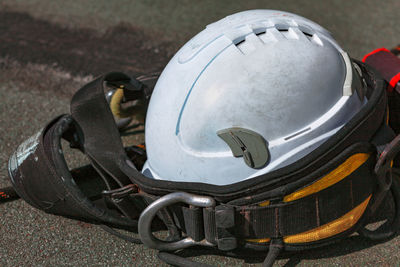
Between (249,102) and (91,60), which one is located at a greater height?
(249,102)

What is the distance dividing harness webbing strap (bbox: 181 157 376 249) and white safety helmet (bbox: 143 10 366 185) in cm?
10

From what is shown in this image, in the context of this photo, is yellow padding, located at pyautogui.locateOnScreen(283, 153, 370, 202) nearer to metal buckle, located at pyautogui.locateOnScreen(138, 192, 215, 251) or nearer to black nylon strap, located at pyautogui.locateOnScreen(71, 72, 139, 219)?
metal buckle, located at pyautogui.locateOnScreen(138, 192, 215, 251)

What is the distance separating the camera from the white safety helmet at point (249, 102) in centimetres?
129

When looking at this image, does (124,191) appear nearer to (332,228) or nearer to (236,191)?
(236,191)

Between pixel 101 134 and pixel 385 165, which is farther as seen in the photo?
pixel 101 134

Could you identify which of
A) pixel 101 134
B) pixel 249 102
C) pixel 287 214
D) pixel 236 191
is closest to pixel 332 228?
pixel 287 214

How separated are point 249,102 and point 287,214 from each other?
34 centimetres

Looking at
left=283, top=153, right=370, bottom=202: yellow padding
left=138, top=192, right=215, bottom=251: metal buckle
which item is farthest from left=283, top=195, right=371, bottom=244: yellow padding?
left=138, top=192, right=215, bottom=251: metal buckle

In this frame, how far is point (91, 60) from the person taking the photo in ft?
8.13

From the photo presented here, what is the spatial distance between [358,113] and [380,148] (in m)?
0.14

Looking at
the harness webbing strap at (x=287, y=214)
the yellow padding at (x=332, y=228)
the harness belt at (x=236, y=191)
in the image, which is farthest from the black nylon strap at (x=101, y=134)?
the yellow padding at (x=332, y=228)

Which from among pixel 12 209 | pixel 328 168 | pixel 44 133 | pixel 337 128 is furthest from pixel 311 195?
pixel 12 209

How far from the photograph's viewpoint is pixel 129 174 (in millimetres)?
1433

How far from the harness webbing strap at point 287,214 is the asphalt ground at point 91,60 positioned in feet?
0.50
